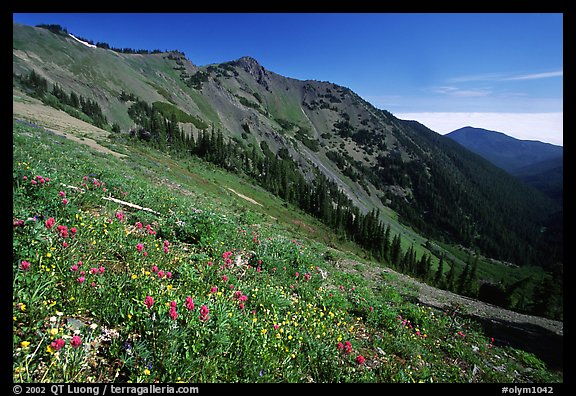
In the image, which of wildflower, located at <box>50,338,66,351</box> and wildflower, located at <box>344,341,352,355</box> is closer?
wildflower, located at <box>50,338,66,351</box>

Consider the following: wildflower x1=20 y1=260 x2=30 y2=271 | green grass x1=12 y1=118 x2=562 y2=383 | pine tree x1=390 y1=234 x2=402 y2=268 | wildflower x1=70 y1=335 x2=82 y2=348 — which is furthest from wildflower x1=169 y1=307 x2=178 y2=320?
pine tree x1=390 y1=234 x2=402 y2=268

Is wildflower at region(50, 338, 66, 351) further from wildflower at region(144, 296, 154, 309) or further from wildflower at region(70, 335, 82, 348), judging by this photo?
wildflower at region(144, 296, 154, 309)

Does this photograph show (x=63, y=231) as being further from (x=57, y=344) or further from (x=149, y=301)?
(x=57, y=344)

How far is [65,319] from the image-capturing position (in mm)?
3475

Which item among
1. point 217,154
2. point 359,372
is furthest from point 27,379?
point 217,154

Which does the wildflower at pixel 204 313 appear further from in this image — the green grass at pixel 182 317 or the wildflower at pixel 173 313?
the wildflower at pixel 173 313

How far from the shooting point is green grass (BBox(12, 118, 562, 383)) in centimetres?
322

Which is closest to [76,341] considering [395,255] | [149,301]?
[149,301]

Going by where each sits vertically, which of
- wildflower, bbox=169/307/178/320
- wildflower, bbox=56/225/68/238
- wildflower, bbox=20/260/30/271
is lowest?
wildflower, bbox=169/307/178/320

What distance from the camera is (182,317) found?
12.4ft

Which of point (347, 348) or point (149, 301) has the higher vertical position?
point (149, 301)

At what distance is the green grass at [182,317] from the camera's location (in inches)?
127

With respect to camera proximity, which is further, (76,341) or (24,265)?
(24,265)
